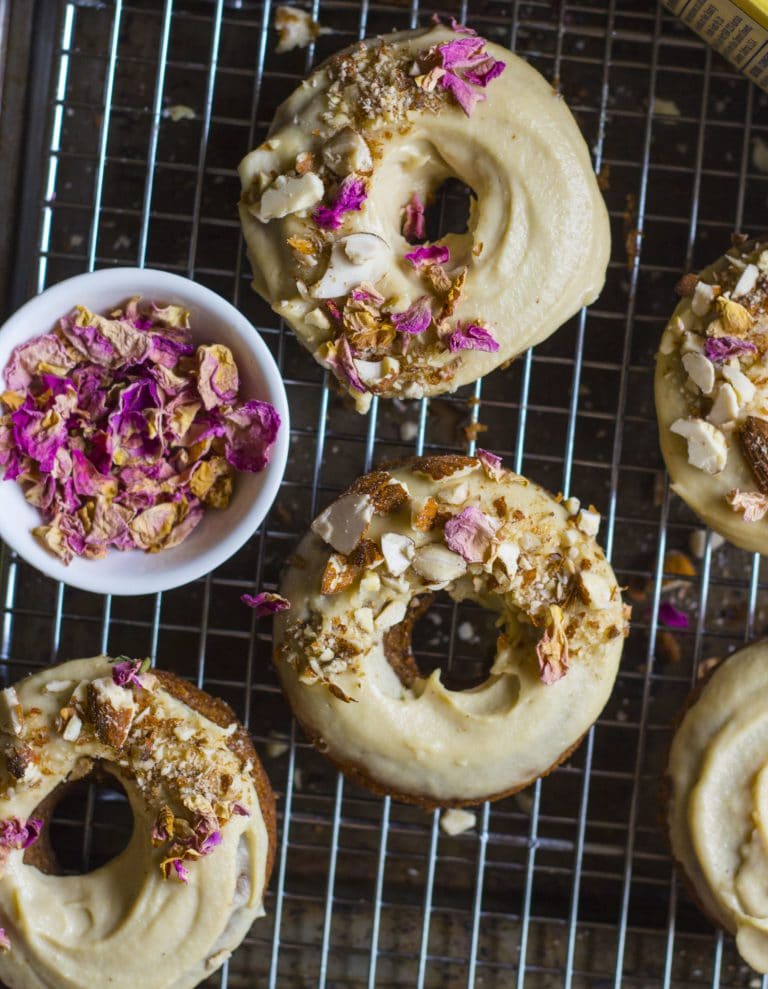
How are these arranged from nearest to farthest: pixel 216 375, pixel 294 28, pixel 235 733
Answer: pixel 216 375
pixel 235 733
pixel 294 28

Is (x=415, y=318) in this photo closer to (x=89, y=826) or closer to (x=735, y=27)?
(x=735, y=27)

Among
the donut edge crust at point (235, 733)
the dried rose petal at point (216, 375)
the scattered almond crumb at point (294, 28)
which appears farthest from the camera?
the scattered almond crumb at point (294, 28)

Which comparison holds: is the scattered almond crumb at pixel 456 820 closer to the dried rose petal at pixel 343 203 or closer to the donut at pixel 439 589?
the donut at pixel 439 589

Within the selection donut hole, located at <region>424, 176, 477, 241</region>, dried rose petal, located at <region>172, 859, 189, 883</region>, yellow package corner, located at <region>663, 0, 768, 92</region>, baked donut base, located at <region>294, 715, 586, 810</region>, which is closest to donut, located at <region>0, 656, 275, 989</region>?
dried rose petal, located at <region>172, 859, 189, 883</region>

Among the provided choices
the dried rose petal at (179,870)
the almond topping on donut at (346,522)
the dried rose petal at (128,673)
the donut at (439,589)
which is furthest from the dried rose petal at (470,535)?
the dried rose petal at (179,870)

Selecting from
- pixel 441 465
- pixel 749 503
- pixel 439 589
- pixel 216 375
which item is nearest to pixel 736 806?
pixel 749 503
